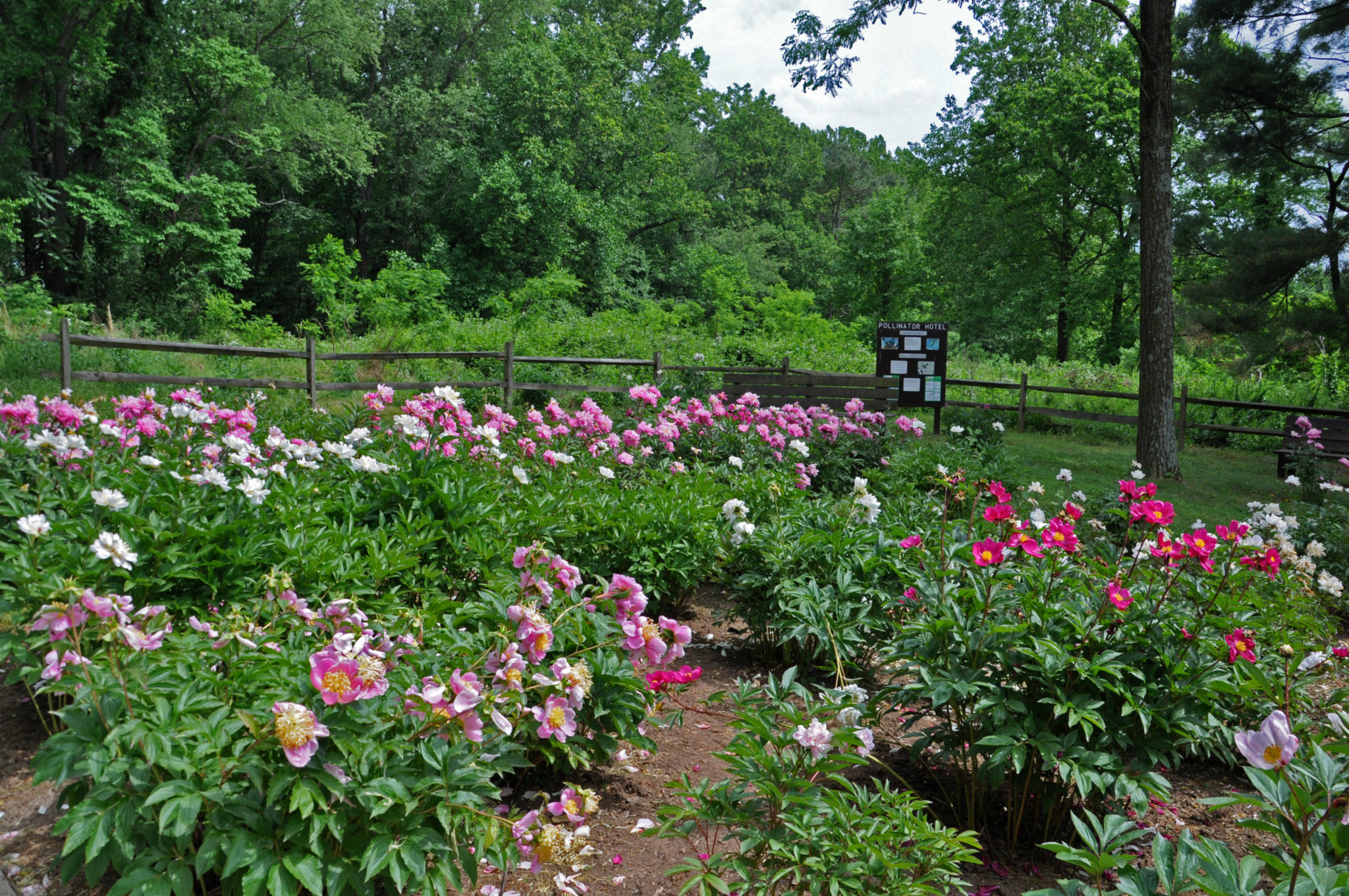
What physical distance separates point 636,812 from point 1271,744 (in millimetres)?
1715

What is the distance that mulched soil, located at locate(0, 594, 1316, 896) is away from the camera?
1.99 metres

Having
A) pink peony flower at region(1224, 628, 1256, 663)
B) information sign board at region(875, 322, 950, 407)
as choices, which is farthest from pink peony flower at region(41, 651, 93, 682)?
information sign board at region(875, 322, 950, 407)

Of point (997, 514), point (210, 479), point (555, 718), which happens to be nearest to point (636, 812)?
point (555, 718)

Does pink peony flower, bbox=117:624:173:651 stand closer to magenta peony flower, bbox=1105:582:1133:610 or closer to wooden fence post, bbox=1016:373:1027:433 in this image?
magenta peony flower, bbox=1105:582:1133:610

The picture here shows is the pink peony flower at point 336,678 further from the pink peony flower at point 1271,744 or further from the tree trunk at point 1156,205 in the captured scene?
the tree trunk at point 1156,205

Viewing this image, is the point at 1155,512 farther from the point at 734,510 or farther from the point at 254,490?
the point at 254,490

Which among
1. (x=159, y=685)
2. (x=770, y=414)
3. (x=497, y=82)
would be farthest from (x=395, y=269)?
(x=159, y=685)

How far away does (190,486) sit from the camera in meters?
2.75

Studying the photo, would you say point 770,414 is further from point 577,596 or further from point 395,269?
point 395,269

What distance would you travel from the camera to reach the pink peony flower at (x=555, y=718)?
175 cm

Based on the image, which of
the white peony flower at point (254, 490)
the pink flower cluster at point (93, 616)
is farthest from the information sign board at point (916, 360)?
the pink flower cluster at point (93, 616)

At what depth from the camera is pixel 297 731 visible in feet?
4.49

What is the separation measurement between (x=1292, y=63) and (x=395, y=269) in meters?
17.1

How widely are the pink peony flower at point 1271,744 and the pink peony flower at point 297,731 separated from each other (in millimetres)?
1420
